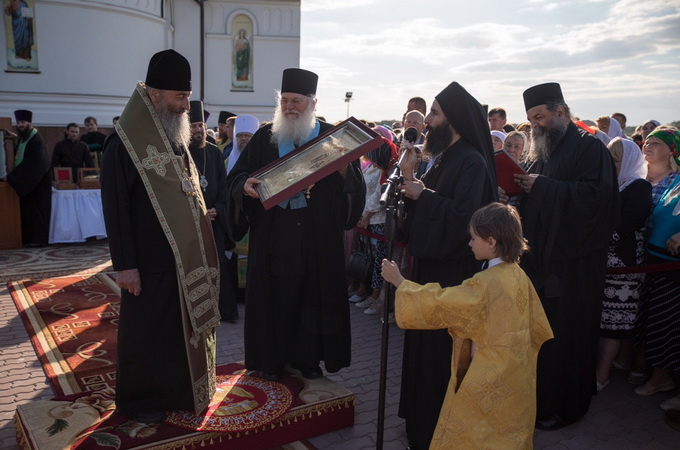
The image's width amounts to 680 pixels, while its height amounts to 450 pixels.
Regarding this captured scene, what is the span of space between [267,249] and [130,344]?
3.64ft

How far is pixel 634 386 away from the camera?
459 centimetres

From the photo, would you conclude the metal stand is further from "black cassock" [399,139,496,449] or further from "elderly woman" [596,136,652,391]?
"elderly woman" [596,136,652,391]

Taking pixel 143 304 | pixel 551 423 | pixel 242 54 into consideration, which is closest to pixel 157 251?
pixel 143 304

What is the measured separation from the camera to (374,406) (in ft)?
13.3

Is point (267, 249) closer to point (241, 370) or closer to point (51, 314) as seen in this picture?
point (241, 370)

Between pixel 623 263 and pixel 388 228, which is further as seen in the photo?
pixel 623 263

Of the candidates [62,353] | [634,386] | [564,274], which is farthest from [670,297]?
[62,353]

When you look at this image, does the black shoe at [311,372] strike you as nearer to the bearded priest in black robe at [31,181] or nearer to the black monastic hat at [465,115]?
the black monastic hat at [465,115]

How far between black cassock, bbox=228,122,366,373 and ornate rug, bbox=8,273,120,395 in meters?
1.37

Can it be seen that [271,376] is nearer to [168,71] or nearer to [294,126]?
[294,126]

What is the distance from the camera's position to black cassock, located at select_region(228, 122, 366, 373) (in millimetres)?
3891

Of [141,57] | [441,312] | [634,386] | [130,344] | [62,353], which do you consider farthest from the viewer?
[141,57]

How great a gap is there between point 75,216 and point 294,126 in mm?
7048

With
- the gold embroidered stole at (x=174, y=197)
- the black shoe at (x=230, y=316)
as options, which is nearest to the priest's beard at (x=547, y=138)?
the gold embroidered stole at (x=174, y=197)
